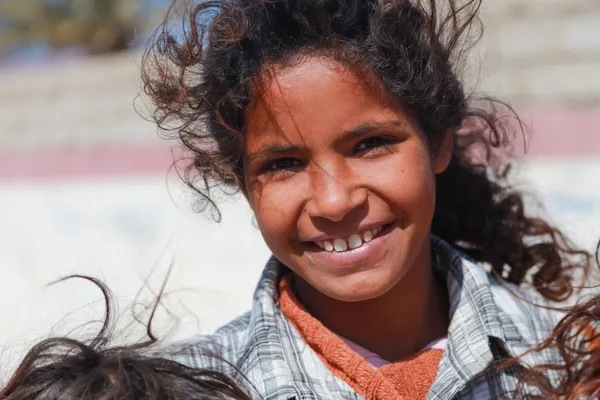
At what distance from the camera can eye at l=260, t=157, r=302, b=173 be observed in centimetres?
158

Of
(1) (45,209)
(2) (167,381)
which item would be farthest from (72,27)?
(2) (167,381)

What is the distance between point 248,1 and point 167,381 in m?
0.72

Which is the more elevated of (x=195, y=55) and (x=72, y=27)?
(x=72, y=27)

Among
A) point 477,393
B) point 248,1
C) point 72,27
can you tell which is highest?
point 72,27

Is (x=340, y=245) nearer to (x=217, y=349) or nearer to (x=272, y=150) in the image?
(x=272, y=150)

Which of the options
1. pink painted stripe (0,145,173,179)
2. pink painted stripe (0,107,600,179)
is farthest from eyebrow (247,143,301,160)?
pink painted stripe (0,145,173,179)

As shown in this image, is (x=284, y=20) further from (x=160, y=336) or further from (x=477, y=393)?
(x=477, y=393)

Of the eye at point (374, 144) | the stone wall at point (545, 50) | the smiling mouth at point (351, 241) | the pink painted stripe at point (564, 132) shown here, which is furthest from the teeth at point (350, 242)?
the stone wall at point (545, 50)

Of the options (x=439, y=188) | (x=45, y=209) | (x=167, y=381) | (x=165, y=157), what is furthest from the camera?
(x=165, y=157)

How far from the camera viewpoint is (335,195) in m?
1.52

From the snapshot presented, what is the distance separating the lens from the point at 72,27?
10.6m

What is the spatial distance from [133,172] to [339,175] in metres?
5.18

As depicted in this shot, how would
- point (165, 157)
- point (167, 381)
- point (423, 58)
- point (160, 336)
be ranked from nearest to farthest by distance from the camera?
point (167, 381), point (160, 336), point (423, 58), point (165, 157)

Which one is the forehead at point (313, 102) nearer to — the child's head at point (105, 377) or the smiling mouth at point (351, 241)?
the smiling mouth at point (351, 241)
